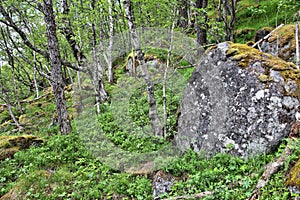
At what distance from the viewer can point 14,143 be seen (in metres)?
8.76

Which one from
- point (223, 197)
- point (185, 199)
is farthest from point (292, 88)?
point (185, 199)

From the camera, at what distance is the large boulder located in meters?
5.20

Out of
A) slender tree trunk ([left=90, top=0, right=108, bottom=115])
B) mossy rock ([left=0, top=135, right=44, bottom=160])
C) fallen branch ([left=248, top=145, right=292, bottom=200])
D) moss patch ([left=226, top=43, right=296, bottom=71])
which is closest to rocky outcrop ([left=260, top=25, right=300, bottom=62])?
moss patch ([left=226, top=43, right=296, bottom=71])

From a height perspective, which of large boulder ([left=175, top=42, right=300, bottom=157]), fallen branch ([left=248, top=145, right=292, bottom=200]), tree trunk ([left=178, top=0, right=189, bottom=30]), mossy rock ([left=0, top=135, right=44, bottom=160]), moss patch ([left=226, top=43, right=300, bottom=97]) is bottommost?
mossy rock ([left=0, top=135, right=44, bottom=160])

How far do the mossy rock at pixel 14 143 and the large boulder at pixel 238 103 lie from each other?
18.2ft

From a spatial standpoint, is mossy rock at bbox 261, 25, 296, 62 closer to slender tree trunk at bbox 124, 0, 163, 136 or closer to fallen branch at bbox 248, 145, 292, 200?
slender tree trunk at bbox 124, 0, 163, 136

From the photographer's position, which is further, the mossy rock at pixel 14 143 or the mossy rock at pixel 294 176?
the mossy rock at pixel 14 143

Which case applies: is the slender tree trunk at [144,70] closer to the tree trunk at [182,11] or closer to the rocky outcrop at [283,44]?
the tree trunk at [182,11]

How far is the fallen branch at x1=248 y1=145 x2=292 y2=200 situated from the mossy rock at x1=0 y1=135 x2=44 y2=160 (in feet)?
25.1

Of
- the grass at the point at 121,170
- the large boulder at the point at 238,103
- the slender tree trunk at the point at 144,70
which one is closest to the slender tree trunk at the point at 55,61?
the grass at the point at 121,170

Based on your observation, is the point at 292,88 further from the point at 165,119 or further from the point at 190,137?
the point at 165,119

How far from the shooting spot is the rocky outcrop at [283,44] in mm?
8133

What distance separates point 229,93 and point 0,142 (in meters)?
8.04

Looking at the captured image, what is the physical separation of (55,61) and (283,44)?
8180 millimetres
